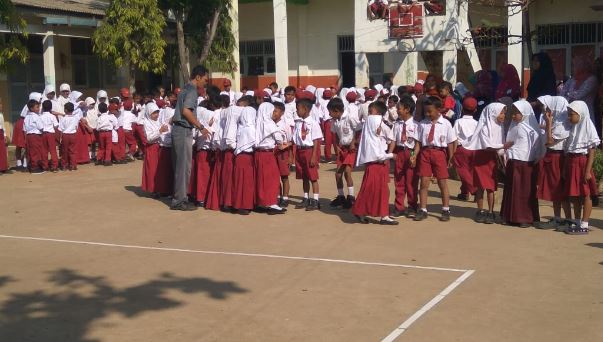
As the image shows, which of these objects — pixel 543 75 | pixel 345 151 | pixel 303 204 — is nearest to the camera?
pixel 345 151

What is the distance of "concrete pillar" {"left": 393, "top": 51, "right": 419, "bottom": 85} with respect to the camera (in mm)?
24938

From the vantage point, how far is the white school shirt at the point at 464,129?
10.1m

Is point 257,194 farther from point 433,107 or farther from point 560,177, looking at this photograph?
point 560,177

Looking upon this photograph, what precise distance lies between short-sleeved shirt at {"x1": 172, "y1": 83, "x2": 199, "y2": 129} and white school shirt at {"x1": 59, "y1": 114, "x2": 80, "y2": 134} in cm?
577

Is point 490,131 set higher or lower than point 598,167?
higher

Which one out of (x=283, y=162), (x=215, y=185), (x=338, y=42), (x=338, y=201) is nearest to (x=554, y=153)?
(x=338, y=201)

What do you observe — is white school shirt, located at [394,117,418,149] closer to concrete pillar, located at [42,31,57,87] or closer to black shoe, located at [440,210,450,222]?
black shoe, located at [440,210,450,222]

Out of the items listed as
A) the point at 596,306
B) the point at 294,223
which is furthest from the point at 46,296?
the point at 596,306

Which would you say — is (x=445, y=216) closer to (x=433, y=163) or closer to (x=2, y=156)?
(x=433, y=163)

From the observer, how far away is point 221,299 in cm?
651

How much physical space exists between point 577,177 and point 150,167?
251 inches

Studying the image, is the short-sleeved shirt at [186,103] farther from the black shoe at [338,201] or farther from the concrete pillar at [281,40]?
the concrete pillar at [281,40]

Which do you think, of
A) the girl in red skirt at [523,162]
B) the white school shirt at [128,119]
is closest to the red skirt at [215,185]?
the girl in red skirt at [523,162]

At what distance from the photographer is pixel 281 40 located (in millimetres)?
26000
